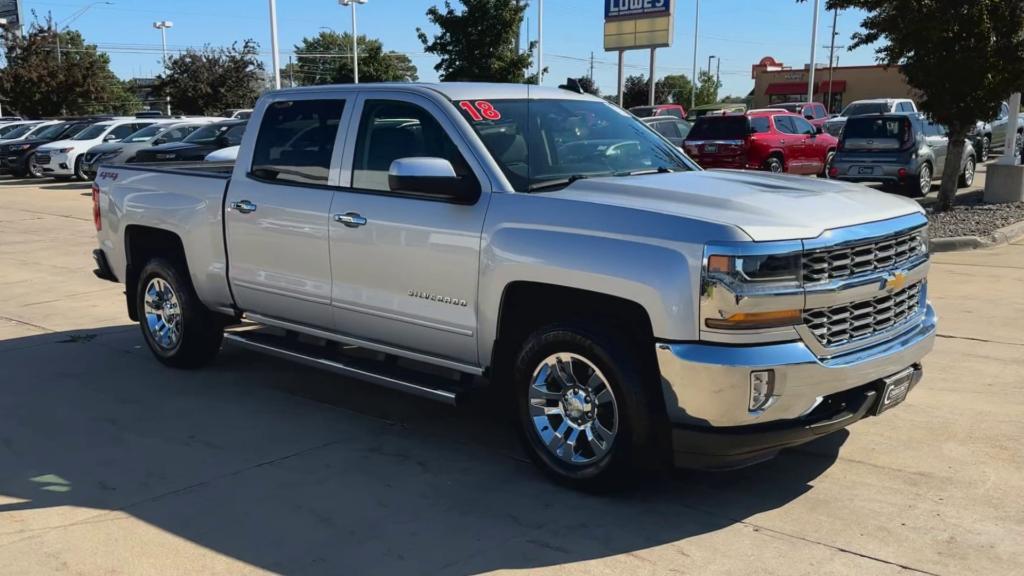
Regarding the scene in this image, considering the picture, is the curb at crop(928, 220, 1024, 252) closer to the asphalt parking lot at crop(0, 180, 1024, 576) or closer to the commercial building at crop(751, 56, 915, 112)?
the asphalt parking lot at crop(0, 180, 1024, 576)

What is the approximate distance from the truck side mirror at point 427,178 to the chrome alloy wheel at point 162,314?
2.89 meters

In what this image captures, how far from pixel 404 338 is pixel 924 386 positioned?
3.58 metres

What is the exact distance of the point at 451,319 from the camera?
16.3ft

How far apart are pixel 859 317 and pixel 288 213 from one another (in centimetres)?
344

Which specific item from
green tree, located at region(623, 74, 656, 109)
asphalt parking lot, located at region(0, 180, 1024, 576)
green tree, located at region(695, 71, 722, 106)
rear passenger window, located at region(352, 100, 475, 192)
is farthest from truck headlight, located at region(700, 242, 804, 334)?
green tree, located at region(695, 71, 722, 106)

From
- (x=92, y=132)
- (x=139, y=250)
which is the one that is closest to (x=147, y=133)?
(x=92, y=132)

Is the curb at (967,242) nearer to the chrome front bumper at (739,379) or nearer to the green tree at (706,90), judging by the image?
the chrome front bumper at (739,379)

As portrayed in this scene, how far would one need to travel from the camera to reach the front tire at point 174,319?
22.1 ft

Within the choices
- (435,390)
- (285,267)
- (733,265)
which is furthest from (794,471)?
(285,267)

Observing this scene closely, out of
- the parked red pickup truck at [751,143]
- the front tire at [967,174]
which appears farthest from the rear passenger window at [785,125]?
the front tire at [967,174]

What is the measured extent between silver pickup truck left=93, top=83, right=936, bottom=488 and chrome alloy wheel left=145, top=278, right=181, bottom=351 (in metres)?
0.51

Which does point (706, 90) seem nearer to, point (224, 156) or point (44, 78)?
point (44, 78)

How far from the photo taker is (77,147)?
2558 cm

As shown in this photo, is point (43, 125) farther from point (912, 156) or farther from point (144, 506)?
point (144, 506)
